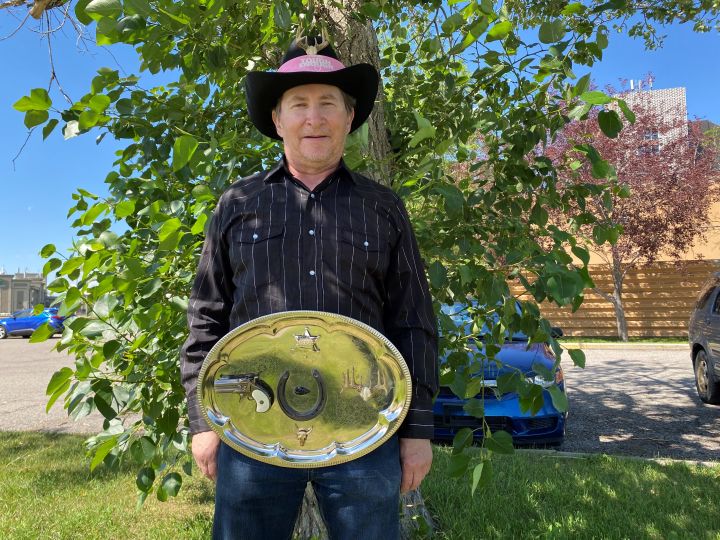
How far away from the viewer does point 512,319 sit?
2.03 metres

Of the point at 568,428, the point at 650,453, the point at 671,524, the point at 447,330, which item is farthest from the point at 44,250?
the point at 568,428

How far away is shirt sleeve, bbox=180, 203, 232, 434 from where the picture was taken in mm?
1548

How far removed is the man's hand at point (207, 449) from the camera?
1.52 metres

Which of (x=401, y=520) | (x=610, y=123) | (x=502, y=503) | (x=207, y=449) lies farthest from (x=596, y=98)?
(x=502, y=503)

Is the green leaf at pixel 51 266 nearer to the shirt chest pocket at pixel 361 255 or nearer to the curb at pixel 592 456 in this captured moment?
the shirt chest pocket at pixel 361 255

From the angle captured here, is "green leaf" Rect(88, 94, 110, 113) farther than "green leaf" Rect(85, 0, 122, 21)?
Yes

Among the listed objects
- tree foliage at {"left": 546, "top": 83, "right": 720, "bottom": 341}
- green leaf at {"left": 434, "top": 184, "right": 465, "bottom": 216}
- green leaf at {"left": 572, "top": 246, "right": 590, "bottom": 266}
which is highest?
tree foliage at {"left": 546, "top": 83, "right": 720, "bottom": 341}

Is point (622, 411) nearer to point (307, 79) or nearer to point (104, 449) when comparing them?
point (104, 449)

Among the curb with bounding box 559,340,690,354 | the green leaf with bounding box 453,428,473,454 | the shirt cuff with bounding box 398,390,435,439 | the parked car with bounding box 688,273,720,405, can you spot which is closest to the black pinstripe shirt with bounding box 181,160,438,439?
the shirt cuff with bounding box 398,390,435,439

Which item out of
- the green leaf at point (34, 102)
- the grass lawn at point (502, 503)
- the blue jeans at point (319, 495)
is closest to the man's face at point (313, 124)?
the green leaf at point (34, 102)

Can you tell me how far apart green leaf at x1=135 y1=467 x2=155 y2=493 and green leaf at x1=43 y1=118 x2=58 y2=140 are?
1.23 m

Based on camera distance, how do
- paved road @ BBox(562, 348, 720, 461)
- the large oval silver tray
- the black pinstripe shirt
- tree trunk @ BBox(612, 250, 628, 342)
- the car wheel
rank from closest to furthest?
1. the large oval silver tray
2. the black pinstripe shirt
3. paved road @ BBox(562, 348, 720, 461)
4. the car wheel
5. tree trunk @ BBox(612, 250, 628, 342)

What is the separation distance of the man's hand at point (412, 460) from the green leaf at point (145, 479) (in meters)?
1.08

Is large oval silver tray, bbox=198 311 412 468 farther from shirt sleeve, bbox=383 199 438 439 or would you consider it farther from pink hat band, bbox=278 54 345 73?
pink hat band, bbox=278 54 345 73
